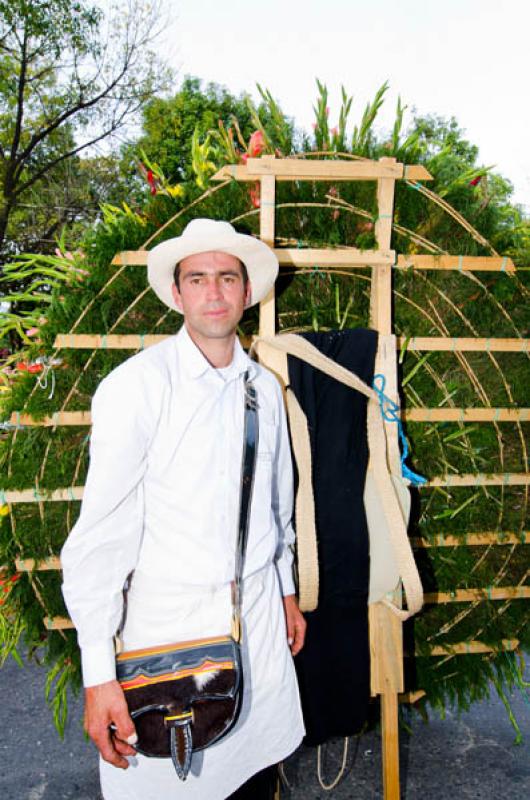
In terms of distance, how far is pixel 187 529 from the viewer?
170 centimetres

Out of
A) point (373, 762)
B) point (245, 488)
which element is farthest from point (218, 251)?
point (373, 762)

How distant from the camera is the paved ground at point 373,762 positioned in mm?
2830

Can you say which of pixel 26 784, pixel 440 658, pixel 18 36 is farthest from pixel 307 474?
pixel 18 36

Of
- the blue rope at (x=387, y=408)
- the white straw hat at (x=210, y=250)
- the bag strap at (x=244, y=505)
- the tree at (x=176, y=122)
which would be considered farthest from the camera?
the tree at (x=176, y=122)

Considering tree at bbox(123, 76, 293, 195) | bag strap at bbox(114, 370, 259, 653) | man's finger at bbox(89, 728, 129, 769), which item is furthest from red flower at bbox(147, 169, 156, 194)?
tree at bbox(123, 76, 293, 195)

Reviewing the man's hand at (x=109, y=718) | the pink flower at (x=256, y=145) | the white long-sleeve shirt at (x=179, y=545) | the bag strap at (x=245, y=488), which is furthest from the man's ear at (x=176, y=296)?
the man's hand at (x=109, y=718)

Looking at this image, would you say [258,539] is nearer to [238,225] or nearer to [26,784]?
[238,225]

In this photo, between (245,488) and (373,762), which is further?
(373,762)

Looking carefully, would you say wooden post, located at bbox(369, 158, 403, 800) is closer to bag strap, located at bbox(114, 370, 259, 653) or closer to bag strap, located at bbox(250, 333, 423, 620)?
bag strap, located at bbox(250, 333, 423, 620)

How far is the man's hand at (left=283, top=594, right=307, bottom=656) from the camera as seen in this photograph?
2113mm

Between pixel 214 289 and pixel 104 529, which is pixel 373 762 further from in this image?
pixel 214 289

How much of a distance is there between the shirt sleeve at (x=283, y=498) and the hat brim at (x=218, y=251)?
1.27 ft

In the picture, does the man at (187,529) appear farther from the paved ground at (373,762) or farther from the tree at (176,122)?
the tree at (176,122)

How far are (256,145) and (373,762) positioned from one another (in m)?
2.95
